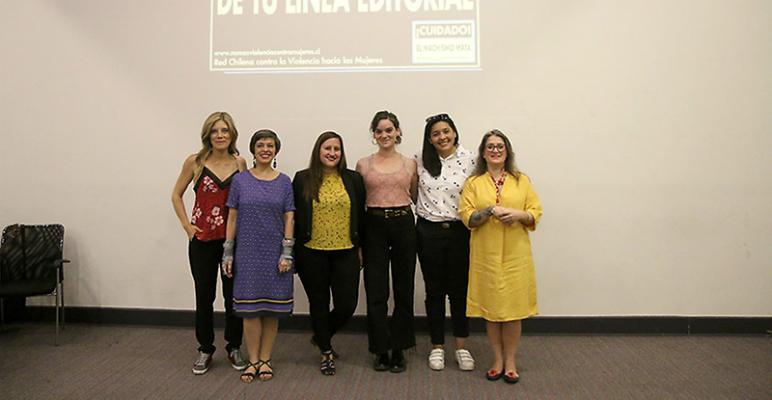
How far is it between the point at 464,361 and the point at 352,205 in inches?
44.6

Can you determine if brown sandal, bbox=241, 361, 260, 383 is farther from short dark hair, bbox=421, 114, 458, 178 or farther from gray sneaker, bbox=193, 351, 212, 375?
short dark hair, bbox=421, 114, 458, 178

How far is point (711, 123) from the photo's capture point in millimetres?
3139

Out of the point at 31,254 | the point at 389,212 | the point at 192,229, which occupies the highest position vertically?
the point at 389,212

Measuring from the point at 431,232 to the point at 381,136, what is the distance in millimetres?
620

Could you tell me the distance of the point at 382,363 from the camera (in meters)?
2.55

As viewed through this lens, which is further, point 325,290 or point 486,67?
point 486,67

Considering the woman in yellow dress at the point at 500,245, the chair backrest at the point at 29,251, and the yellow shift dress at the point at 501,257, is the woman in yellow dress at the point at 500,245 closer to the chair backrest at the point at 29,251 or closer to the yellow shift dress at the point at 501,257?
the yellow shift dress at the point at 501,257

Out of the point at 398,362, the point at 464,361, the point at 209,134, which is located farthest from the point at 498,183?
the point at 209,134

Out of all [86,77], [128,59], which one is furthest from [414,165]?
[86,77]

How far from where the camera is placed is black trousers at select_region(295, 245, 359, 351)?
243 cm

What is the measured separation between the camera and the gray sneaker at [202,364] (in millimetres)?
2522

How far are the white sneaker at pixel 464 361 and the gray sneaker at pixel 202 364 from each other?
1.49 metres

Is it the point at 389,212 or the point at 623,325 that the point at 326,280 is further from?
the point at 623,325

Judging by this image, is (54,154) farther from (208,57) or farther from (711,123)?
(711,123)
